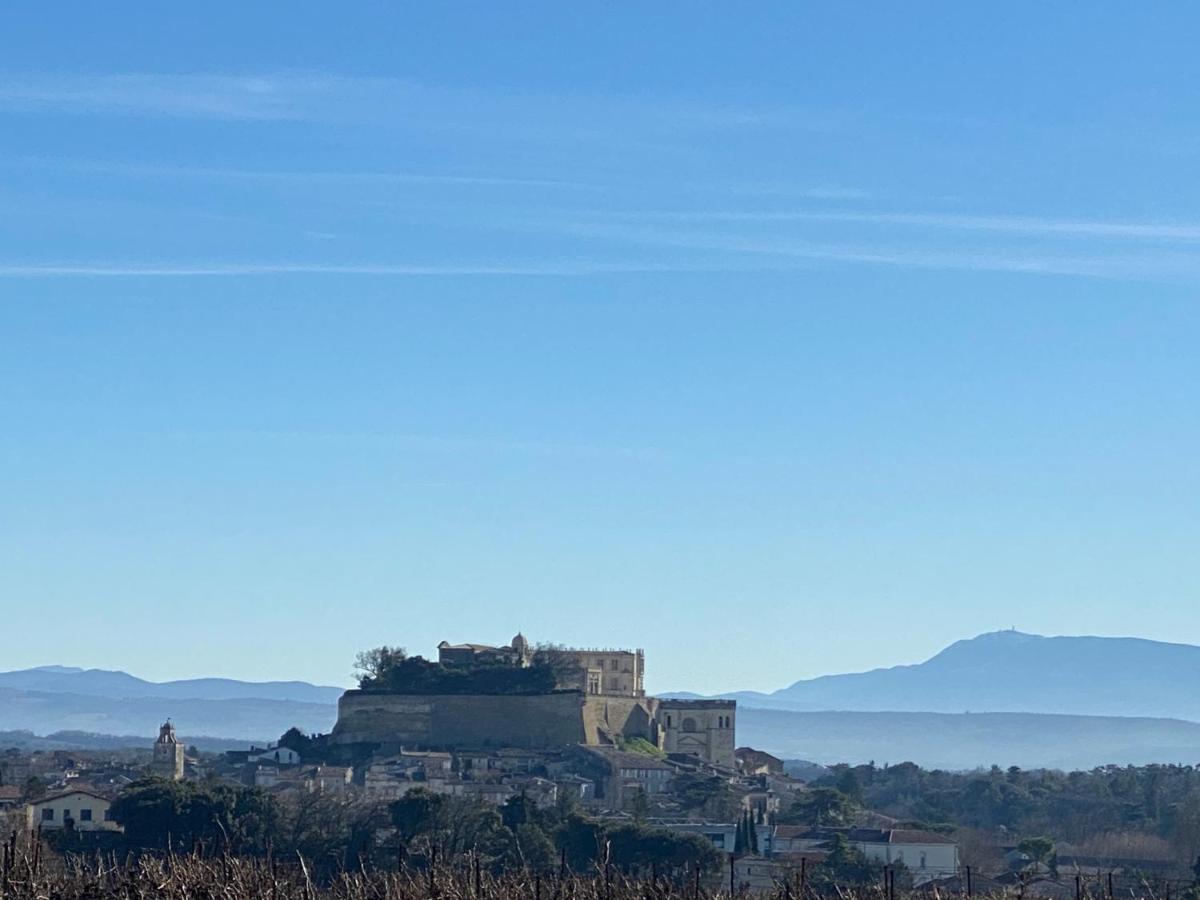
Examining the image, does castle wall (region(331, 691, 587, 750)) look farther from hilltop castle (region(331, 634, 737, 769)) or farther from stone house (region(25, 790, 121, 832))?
stone house (region(25, 790, 121, 832))

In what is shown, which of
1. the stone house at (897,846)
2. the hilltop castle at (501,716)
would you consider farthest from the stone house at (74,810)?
the hilltop castle at (501,716)

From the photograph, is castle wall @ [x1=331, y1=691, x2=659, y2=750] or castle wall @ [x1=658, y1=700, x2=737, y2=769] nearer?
castle wall @ [x1=331, y1=691, x2=659, y2=750]

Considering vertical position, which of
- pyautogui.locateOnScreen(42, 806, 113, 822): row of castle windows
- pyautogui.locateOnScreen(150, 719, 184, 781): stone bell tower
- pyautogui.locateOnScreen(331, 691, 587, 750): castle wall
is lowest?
pyautogui.locateOnScreen(42, 806, 113, 822): row of castle windows

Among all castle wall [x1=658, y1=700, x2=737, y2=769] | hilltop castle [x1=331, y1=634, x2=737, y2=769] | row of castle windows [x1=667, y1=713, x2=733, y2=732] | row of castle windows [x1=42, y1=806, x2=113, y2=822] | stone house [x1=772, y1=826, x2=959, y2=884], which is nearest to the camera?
stone house [x1=772, y1=826, x2=959, y2=884]

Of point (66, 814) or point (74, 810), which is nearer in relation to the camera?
point (66, 814)

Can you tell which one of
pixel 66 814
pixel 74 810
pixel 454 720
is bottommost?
pixel 66 814

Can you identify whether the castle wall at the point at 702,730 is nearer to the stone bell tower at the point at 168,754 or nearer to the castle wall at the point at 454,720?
the castle wall at the point at 454,720

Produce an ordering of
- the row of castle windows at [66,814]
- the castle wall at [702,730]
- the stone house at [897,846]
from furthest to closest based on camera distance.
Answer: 1. the castle wall at [702,730]
2. the row of castle windows at [66,814]
3. the stone house at [897,846]

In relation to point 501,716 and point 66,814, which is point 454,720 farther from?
point 66,814

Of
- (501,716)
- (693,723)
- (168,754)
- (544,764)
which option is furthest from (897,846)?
(168,754)

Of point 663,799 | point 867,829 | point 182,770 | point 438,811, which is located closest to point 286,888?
point 438,811

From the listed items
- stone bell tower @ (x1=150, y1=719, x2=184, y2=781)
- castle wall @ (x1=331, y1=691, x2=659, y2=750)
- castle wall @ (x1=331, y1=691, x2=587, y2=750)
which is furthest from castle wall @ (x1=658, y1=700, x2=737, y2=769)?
stone bell tower @ (x1=150, y1=719, x2=184, y2=781)

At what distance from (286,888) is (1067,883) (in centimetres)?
2676

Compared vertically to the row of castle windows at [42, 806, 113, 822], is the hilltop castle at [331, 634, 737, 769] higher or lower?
higher
